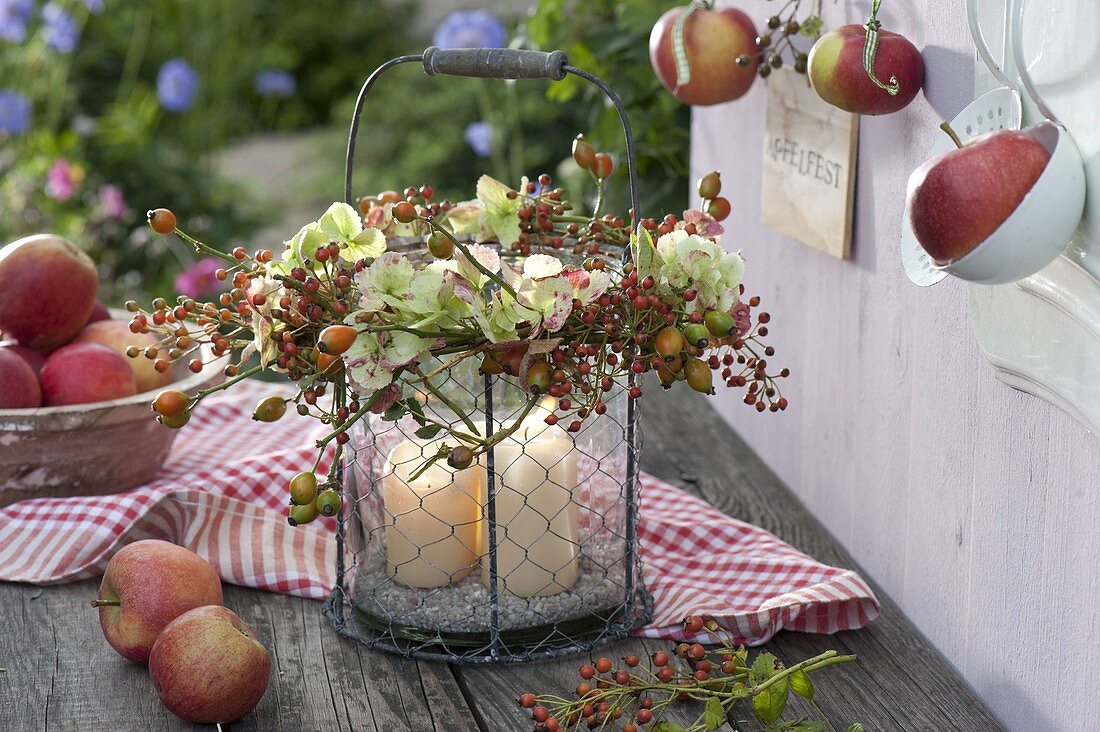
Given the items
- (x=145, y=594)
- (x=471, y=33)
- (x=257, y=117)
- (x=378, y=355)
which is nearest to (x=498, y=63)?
(x=378, y=355)

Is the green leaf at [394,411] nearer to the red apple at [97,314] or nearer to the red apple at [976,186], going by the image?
the red apple at [976,186]

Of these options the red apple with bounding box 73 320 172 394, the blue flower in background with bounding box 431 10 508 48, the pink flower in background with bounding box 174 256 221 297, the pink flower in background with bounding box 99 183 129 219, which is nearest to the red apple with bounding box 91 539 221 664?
the red apple with bounding box 73 320 172 394

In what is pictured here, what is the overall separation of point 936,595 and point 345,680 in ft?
1.61

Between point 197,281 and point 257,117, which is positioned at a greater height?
point 197,281

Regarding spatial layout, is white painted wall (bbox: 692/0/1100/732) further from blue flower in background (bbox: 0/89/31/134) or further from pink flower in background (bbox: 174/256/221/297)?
blue flower in background (bbox: 0/89/31/134)

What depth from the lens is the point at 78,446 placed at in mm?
1254

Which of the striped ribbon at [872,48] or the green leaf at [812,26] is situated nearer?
the striped ribbon at [872,48]

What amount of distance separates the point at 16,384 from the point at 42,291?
11 centimetres

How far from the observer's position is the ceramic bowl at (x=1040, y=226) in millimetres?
717

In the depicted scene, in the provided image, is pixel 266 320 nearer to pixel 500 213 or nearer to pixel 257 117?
pixel 500 213

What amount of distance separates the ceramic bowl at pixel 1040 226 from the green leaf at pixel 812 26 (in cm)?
46

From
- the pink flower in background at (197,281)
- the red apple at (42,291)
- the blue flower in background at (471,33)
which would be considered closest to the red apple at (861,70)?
the red apple at (42,291)

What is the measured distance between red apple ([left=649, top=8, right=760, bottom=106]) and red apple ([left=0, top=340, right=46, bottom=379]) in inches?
29.1

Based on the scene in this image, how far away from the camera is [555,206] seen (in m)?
1.13
